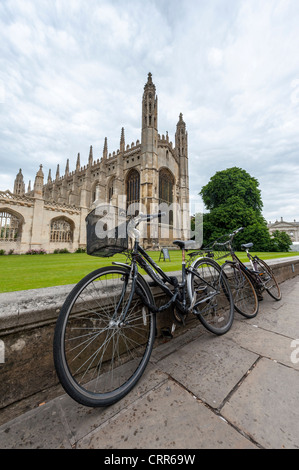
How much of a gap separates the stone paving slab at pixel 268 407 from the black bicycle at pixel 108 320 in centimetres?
69

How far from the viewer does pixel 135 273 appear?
1621 mm

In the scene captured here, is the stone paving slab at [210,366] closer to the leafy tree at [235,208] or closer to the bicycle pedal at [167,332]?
the bicycle pedal at [167,332]

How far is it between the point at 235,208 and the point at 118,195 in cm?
1464

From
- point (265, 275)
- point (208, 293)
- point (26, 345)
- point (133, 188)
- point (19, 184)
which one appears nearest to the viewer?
point (26, 345)

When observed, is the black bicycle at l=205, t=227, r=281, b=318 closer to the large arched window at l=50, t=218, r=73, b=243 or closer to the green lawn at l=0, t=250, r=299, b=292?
the green lawn at l=0, t=250, r=299, b=292

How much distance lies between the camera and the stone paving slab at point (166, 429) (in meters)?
0.95

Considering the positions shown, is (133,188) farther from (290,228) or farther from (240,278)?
(290,228)

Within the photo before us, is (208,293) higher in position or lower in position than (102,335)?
higher

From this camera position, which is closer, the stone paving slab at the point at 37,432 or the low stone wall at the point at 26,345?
the stone paving slab at the point at 37,432

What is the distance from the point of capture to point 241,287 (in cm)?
311

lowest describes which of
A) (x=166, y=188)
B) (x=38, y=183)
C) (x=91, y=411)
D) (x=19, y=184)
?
(x=91, y=411)

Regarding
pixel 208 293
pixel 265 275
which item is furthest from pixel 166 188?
pixel 208 293

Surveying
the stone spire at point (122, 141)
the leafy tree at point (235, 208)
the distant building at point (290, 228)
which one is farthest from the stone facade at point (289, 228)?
the stone spire at point (122, 141)
